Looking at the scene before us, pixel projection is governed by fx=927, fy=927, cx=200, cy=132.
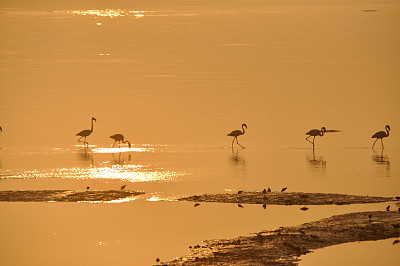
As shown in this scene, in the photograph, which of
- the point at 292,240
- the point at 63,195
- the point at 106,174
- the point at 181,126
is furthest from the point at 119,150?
Result: the point at 292,240

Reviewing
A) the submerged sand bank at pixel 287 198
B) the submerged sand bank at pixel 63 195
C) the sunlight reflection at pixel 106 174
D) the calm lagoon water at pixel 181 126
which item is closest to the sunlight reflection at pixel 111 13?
the calm lagoon water at pixel 181 126

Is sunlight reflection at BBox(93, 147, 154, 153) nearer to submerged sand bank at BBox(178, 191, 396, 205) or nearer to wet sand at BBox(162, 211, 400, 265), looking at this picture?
submerged sand bank at BBox(178, 191, 396, 205)

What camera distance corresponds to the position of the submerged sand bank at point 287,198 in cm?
1947

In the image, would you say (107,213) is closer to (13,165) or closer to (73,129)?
(13,165)

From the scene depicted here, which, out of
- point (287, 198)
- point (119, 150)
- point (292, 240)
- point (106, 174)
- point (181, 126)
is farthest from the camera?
point (181, 126)

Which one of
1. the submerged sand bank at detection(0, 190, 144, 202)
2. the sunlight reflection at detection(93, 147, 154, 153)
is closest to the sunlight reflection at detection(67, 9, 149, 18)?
the sunlight reflection at detection(93, 147, 154, 153)

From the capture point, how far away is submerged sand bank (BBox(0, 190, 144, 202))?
20.1m

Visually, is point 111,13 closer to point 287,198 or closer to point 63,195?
point 63,195

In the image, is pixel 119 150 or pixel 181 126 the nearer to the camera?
pixel 119 150

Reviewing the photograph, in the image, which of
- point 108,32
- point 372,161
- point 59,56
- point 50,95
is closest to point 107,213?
point 372,161

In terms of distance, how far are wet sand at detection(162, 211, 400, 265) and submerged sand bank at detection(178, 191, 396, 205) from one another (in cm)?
153

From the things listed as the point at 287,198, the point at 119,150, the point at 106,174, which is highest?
the point at 119,150

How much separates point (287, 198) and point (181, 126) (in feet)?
→ 41.7

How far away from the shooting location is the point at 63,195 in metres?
20.4
